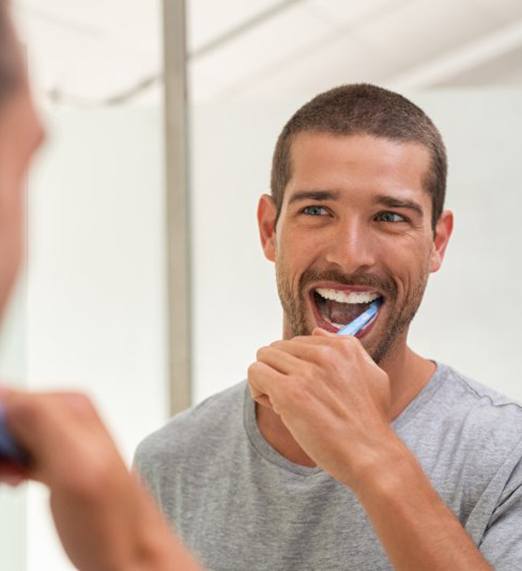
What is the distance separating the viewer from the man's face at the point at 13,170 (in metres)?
0.21

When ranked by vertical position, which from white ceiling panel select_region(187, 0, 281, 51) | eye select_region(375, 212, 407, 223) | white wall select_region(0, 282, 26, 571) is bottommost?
white wall select_region(0, 282, 26, 571)

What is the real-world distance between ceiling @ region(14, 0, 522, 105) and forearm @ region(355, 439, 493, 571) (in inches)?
38.2

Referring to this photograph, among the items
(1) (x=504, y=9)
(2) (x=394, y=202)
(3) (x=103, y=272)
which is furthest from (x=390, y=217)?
(3) (x=103, y=272)

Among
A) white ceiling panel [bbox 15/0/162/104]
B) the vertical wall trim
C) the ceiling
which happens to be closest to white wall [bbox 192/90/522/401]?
the ceiling

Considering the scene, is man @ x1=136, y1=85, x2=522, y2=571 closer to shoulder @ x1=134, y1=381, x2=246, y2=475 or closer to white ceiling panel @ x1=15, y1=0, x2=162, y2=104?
shoulder @ x1=134, y1=381, x2=246, y2=475

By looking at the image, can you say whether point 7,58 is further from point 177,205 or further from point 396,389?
point 177,205

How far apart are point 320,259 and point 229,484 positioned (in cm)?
28

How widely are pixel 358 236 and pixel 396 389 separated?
185 mm

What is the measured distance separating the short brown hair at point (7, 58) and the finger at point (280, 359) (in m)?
0.64

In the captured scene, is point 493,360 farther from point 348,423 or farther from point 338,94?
point 348,423

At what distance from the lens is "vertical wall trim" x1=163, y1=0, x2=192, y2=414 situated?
168 cm

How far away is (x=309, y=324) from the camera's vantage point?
1031 mm

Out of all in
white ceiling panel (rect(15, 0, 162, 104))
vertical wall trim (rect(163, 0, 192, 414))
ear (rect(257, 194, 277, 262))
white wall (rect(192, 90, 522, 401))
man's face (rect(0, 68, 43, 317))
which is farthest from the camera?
white ceiling panel (rect(15, 0, 162, 104))

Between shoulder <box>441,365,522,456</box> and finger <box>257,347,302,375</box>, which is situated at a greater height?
finger <box>257,347,302,375</box>
